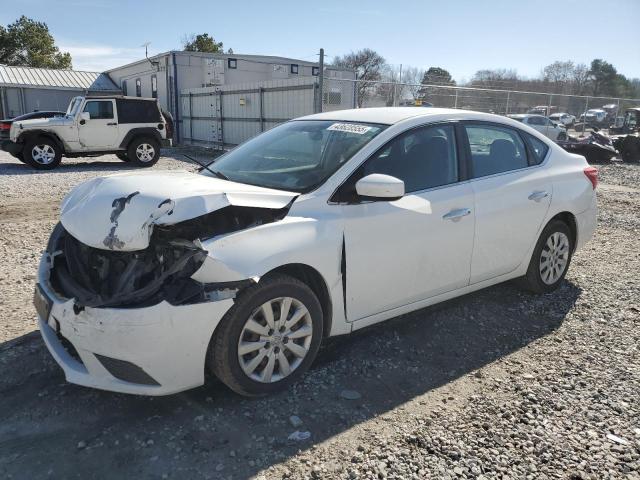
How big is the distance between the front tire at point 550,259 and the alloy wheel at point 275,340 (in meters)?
2.47

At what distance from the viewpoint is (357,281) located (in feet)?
10.9

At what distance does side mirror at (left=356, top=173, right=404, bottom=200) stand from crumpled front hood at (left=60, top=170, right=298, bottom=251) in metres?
0.43

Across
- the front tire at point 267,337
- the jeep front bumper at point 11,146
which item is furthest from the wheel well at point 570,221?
the jeep front bumper at point 11,146

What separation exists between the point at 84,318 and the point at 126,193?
78 centimetres

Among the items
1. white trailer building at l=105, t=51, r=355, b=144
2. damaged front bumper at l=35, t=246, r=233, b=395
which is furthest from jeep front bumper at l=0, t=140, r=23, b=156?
damaged front bumper at l=35, t=246, r=233, b=395

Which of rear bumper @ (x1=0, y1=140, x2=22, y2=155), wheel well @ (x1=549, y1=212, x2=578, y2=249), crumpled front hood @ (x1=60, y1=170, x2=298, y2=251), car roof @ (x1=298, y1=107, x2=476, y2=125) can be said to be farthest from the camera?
rear bumper @ (x1=0, y1=140, x2=22, y2=155)

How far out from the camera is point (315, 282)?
3.26m

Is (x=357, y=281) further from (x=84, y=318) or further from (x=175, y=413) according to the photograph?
(x=84, y=318)

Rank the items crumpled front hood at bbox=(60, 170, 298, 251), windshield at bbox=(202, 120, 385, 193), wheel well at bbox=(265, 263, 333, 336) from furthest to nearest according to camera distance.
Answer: windshield at bbox=(202, 120, 385, 193) → wheel well at bbox=(265, 263, 333, 336) → crumpled front hood at bbox=(60, 170, 298, 251)

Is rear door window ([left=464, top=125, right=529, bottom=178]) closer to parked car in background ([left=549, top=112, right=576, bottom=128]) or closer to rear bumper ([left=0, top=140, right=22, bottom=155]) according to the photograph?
rear bumper ([left=0, top=140, right=22, bottom=155])

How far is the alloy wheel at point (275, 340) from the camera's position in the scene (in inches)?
117

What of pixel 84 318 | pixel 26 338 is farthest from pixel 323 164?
pixel 26 338

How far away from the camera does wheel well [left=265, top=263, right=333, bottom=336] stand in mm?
3133

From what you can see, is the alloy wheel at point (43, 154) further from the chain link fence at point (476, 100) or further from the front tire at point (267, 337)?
the front tire at point (267, 337)
